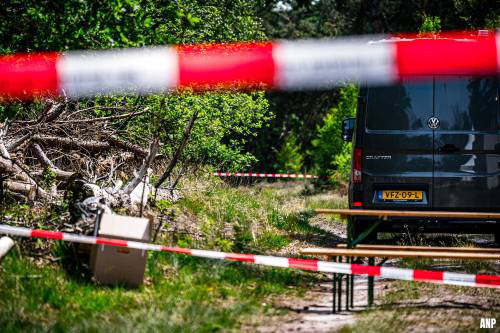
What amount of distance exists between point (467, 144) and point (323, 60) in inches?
79.7

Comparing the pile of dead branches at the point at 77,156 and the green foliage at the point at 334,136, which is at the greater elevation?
the green foliage at the point at 334,136

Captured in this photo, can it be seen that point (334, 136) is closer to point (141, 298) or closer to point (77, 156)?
point (77, 156)

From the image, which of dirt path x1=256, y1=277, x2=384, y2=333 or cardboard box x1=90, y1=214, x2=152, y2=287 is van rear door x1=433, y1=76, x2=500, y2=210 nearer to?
dirt path x1=256, y1=277, x2=384, y2=333

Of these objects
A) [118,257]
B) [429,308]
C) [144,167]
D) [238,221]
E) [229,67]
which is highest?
[229,67]

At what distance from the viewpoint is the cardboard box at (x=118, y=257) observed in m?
6.30

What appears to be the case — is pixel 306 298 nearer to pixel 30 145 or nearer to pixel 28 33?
pixel 28 33

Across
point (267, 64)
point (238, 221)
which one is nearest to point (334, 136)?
point (238, 221)

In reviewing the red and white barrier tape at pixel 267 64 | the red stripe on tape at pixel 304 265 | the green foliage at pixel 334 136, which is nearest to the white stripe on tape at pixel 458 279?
the red stripe on tape at pixel 304 265

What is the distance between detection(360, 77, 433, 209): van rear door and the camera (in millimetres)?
9195

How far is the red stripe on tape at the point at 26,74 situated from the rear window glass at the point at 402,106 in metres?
3.75

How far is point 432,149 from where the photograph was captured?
918 cm

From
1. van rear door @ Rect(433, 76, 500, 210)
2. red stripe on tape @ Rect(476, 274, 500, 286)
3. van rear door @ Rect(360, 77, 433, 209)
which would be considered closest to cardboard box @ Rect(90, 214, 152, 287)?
red stripe on tape @ Rect(476, 274, 500, 286)

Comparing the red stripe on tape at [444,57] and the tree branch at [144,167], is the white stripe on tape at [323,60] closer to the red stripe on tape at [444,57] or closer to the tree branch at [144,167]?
the red stripe on tape at [444,57]

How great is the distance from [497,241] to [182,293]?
4.98 m
